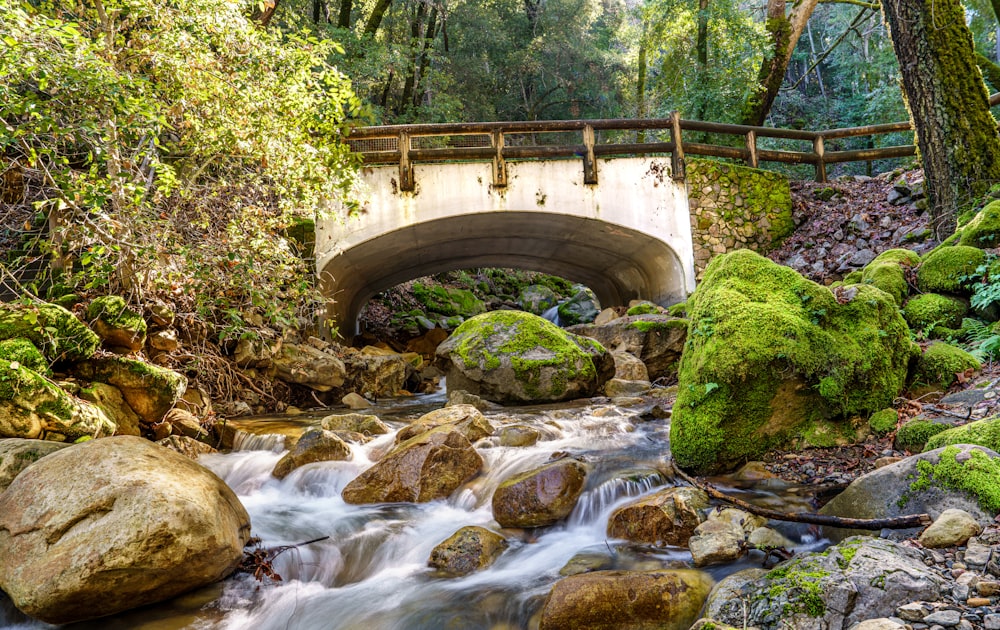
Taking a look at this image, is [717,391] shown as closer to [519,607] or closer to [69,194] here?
[519,607]

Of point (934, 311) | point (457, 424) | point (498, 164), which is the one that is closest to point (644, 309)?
point (498, 164)

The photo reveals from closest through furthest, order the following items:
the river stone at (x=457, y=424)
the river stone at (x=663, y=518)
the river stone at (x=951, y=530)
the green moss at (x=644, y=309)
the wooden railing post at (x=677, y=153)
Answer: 1. the river stone at (x=951, y=530)
2. the river stone at (x=663, y=518)
3. the river stone at (x=457, y=424)
4. the green moss at (x=644, y=309)
5. the wooden railing post at (x=677, y=153)

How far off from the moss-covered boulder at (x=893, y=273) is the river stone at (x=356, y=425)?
518 cm

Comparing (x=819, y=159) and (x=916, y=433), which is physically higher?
(x=819, y=159)

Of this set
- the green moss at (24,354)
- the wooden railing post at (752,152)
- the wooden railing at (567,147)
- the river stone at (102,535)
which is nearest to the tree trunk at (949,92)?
the wooden railing at (567,147)

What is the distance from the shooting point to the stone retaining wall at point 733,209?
1150cm

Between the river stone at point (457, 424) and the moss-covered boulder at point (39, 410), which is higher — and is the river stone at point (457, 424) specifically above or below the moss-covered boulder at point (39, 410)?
below

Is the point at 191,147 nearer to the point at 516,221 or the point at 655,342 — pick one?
the point at 516,221

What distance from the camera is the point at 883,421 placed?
13.6 feet

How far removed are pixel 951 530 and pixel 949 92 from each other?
6.79 metres

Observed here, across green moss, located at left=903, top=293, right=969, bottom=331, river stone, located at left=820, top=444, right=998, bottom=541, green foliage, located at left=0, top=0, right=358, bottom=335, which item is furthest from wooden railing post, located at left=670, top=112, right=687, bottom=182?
river stone, located at left=820, top=444, right=998, bottom=541

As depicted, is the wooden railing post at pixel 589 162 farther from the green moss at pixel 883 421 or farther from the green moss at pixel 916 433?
the green moss at pixel 916 433

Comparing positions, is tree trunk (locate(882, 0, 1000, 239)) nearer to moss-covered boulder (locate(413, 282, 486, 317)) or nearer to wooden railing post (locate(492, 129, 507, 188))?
wooden railing post (locate(492, 129, 507, 188))

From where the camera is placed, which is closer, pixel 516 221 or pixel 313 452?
pixel 313 452
